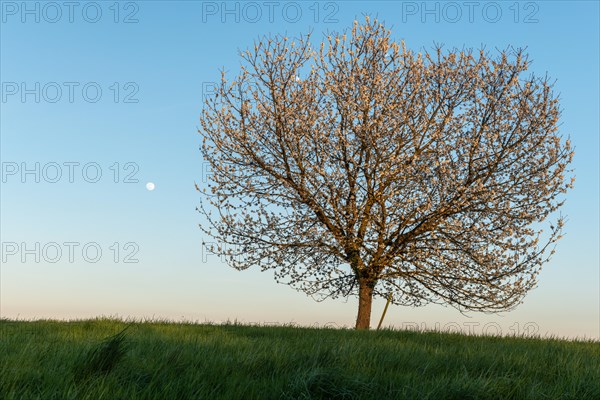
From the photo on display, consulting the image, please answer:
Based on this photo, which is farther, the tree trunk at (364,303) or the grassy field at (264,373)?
the tree trunk at (364,303)

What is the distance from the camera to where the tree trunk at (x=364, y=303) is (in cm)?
1895

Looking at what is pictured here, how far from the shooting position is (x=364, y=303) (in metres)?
19.1

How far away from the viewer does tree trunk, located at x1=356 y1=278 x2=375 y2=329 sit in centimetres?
1895

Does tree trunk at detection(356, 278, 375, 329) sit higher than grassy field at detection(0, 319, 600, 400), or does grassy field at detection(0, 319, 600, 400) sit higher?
tree trunk at detection(356, 278, 375, 329)

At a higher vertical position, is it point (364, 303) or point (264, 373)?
point (364, 303)

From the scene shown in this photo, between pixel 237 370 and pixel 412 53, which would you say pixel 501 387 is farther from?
pixel 412 53

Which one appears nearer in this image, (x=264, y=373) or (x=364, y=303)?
(x=264, y=373)

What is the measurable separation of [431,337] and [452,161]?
720cm

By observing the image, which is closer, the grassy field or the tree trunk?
the grassy field

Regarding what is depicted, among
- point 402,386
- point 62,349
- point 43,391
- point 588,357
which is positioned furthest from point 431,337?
point 43,391

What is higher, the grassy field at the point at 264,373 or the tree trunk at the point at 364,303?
the tree trunk at the point at 364,303

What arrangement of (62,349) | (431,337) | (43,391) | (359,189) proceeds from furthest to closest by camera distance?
(359,189) < (431,337) < (62,349) < (43,391)

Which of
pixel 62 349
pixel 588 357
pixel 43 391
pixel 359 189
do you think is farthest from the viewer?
pixel 359 189

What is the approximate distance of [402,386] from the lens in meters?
6.75
